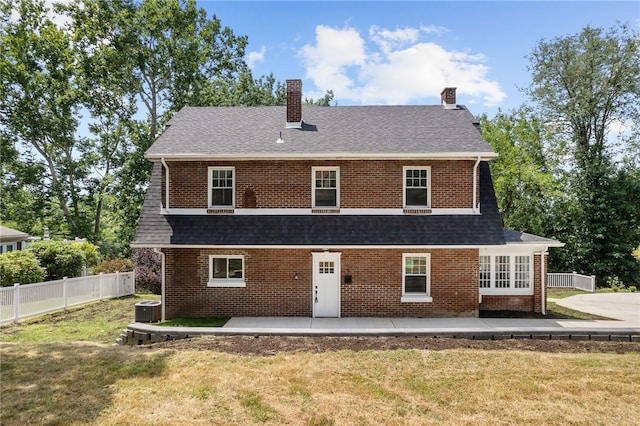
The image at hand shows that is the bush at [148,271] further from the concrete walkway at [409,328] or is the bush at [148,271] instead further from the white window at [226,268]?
the concrete walkway at [409,328]

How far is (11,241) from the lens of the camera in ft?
96.4

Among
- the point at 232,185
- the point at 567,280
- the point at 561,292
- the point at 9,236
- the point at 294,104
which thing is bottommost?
the point at 561,292

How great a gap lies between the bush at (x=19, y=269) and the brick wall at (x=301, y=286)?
7.81m

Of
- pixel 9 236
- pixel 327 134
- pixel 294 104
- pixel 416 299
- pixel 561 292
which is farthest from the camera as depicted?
pixel 9 236

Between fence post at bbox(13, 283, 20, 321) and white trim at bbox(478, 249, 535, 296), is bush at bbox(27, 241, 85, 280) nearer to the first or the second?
fence post at bbox(13, 283, 20, 321)

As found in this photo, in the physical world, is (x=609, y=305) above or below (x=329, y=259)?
below

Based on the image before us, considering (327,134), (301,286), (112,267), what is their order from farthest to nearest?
(112,267) < (327,134) < (301,286)

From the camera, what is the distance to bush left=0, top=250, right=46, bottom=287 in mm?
16203

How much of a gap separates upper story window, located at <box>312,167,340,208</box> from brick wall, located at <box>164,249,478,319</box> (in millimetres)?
1952

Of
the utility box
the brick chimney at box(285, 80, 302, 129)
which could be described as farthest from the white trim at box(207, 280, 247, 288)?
the brick chimney at box(285, 80, 302, 129)

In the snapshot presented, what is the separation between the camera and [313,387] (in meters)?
7.96

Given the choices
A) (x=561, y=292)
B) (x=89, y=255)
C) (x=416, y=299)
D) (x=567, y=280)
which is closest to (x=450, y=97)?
(x=416, y=299)

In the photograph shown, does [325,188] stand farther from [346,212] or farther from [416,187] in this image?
[416,187]

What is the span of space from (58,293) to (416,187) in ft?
49.4
